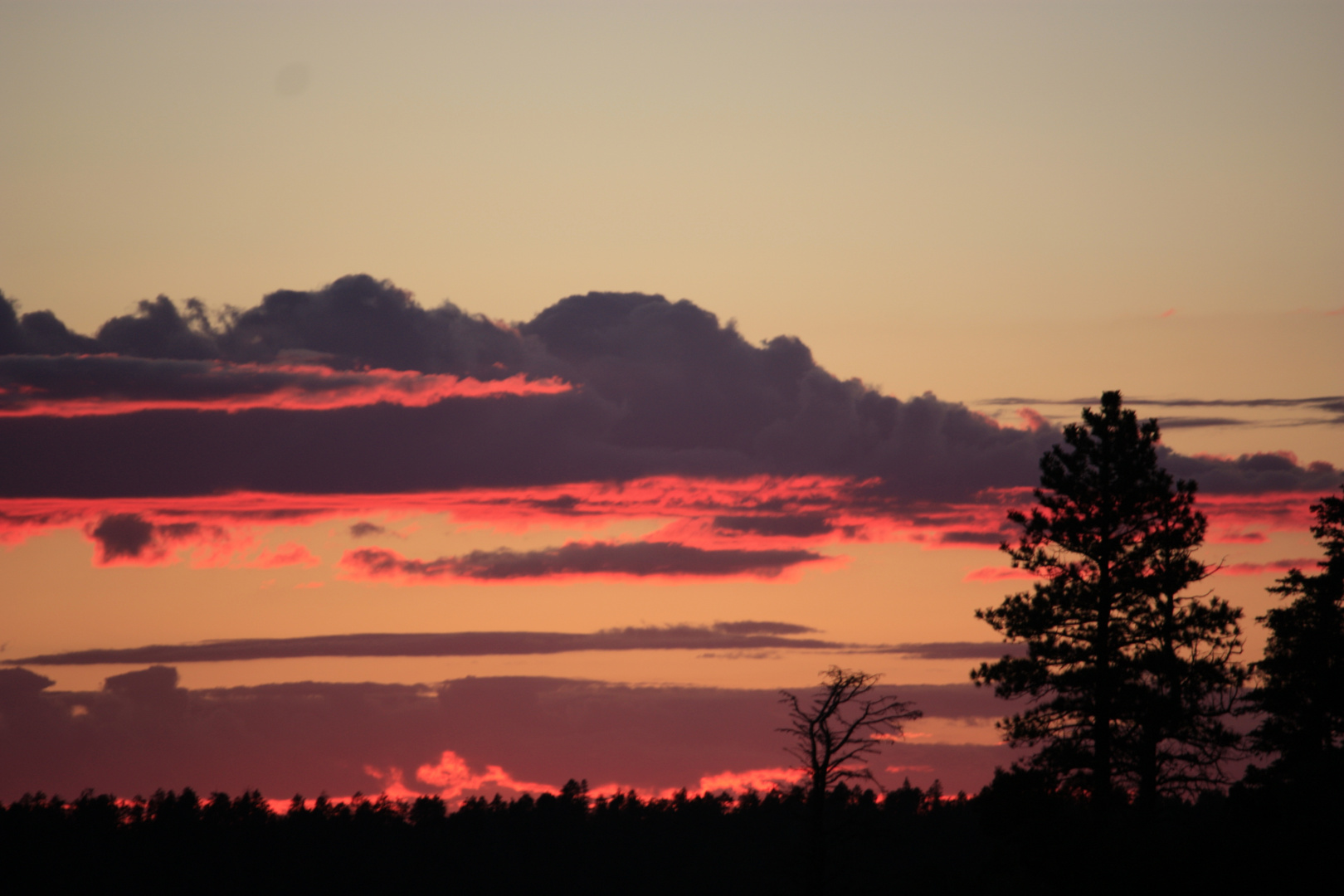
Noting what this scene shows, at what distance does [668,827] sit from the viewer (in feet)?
594

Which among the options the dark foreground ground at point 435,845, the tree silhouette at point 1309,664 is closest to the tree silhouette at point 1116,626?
the tree silhouette at point 1309,664

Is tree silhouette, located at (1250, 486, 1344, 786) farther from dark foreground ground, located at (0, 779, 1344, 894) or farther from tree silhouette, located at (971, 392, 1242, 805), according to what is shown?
dark foreground ground, located at (0, 779, 1344, 894)

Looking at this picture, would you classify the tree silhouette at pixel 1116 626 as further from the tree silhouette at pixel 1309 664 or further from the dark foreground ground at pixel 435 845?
the dark foreground ground at pixel 435 845

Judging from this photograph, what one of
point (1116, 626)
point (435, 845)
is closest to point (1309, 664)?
point (1116, 626)

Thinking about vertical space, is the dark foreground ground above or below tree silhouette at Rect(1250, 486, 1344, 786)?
below

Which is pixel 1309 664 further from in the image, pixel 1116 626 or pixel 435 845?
pixel 435 845

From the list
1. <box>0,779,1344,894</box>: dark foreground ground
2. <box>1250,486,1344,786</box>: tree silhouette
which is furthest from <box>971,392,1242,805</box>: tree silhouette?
<box>0,779,1344,894</box>: dark foreground ground

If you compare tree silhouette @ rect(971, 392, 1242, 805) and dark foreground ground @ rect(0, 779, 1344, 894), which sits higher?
tree silhouette @ rect(971, 392, 1242, 805)

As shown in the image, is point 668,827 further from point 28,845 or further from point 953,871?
point 953,871

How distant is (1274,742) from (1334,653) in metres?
3.64

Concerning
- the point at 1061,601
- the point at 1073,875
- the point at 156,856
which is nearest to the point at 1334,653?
the point at 1061,601

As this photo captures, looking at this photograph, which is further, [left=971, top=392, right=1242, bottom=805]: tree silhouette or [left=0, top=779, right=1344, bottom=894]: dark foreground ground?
[left=0, top=779, right=1344, bottom=894]: dark foreground ground

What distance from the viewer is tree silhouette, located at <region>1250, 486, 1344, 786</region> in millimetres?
47303

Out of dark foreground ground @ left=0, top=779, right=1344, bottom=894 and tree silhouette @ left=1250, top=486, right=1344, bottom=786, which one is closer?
tree silhouette @ left=1250, top=486, right=1344, bottom=786
